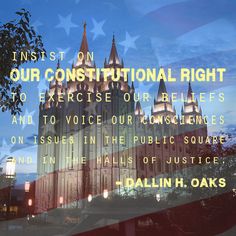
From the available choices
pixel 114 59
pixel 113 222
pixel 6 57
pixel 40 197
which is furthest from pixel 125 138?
pixel 6 57

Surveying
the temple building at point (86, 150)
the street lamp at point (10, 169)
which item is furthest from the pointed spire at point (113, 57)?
the street lamp at point (10, 169)

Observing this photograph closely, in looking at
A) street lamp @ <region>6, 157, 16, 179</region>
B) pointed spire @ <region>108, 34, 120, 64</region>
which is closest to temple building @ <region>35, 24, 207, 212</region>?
pointed spire @ <region>108, 34, 120, 64</region>

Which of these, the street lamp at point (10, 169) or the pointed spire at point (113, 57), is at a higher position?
the pointed spire at point (113, 57)

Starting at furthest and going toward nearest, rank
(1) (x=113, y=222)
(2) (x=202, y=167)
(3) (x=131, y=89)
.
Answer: (3) (x=131, y=89) → (2) (x=202, y=167) → (1) (x=113, y=222)

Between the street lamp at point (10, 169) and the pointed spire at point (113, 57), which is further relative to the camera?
the pointed spire at point (113, 57)

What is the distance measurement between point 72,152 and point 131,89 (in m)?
12.2

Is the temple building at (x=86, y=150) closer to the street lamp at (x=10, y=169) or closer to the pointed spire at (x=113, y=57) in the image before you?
the pointed spire at (x=113, y=57)

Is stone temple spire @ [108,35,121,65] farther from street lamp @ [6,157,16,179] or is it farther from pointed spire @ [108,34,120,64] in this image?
street lamp @ [6,157,16,179]

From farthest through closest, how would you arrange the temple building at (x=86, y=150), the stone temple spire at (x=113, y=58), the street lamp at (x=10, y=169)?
the stone temple spire at (x=113, y=58)
the temple building at (x=86, y=150)
the street lamp at (x=10, y=169)

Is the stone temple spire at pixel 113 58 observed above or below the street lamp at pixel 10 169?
above

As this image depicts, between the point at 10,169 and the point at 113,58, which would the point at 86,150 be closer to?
the point at 113,58

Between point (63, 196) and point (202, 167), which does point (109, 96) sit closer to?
point (63, 196)

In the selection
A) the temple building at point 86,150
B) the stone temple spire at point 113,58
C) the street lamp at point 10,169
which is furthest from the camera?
the stone temple spire at point 113,58

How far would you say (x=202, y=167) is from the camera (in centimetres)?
1520
